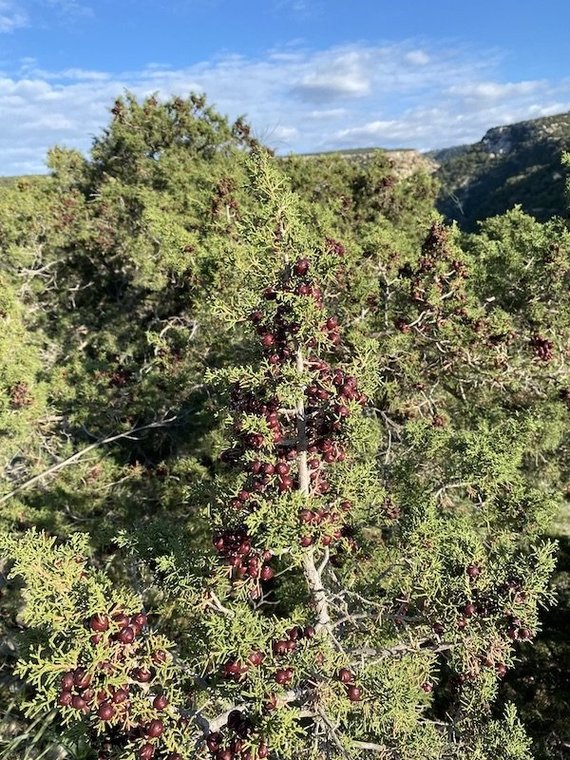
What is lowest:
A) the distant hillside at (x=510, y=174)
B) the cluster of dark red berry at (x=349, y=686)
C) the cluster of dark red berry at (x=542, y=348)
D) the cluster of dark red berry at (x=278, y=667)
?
the cluster of dark red berry at (x=349, y=686)

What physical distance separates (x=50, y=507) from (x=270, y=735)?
6.62m

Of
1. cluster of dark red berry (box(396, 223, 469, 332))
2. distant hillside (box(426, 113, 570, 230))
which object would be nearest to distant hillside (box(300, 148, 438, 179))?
distant hillside (box(426, 113, 570, 230))

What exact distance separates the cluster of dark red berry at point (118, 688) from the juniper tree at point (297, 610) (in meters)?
0.01

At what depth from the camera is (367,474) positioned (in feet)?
11.7

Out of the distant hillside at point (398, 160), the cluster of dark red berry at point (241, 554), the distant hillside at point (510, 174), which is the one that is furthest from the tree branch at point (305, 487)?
the distant hillside at point (510, 174)

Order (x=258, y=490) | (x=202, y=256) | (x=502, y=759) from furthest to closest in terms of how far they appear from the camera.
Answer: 1. (x=202, y=256)
2. (x=502, y=759)
3. (x=258, y=490)

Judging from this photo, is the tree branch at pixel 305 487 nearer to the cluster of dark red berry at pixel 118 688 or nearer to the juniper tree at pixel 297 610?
the juniper tree at pixel 297 610

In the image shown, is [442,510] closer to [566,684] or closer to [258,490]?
[258,490]

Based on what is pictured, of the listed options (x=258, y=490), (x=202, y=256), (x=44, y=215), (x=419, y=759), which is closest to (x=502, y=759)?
(x=419, y=759)

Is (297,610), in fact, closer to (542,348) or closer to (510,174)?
(542,348)

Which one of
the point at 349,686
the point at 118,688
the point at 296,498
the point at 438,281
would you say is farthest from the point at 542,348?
the point at 118,688

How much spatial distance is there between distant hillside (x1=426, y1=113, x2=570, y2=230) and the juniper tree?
25.5 meters

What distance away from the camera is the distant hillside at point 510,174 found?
44.7m

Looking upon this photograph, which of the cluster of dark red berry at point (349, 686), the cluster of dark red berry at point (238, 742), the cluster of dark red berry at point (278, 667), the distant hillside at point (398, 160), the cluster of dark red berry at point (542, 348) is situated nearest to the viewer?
the cluster of dark red berry at point (238, 742)
